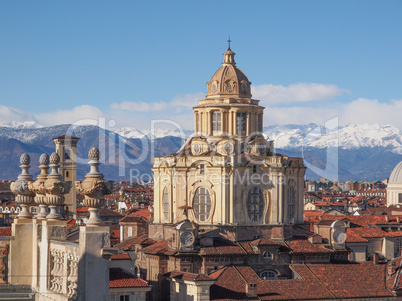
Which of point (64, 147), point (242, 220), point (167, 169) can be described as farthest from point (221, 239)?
point (64, 147)

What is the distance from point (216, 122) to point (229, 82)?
2.90m

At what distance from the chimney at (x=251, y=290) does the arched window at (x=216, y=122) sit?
12142 mm

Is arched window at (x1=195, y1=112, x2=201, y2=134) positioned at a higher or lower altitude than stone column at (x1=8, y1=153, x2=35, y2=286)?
higher

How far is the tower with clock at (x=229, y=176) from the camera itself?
55812mm

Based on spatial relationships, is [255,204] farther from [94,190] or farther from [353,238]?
[94,190]

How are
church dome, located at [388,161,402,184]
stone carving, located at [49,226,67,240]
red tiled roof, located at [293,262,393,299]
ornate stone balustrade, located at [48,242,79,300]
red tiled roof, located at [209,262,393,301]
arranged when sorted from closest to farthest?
ornate stone balustrade, located at [48,242,79,300] < stone carving, located at [49,226,67,240] < red tiled roof, located at [209,262,393,301] < red tiled roof, located at [293,262,393,299] < church dome, located at [388,161,402,184]

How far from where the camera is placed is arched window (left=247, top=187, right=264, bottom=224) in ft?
184

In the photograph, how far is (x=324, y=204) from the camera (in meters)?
141

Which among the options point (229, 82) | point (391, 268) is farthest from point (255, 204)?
point (391, 268)

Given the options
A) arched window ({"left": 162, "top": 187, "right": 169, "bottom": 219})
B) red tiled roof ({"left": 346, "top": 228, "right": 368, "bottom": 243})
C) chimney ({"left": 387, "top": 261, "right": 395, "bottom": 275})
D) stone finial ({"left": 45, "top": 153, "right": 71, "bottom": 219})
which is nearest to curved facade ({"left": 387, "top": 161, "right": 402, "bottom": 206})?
red tiled roof ({"left": 346, "top": 228, "right": 368, "bottom": 243})

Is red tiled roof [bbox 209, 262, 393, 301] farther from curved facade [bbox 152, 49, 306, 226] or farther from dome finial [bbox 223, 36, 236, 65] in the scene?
dome finial [bbox 223, 36, 236, 65]

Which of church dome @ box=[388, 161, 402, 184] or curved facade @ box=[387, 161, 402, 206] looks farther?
curved facade @ box=[387, 161, 402, 206]

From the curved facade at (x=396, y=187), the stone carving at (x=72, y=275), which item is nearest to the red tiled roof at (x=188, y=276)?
the stone carving at (x=72, y=275)

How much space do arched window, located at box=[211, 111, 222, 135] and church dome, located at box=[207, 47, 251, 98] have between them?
4.27ft
